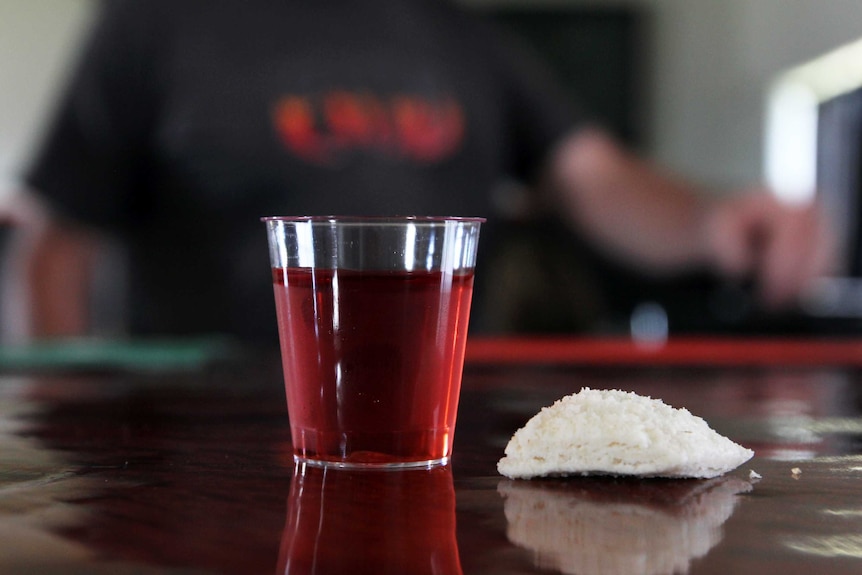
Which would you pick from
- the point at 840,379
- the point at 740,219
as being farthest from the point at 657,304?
the point at 840,379

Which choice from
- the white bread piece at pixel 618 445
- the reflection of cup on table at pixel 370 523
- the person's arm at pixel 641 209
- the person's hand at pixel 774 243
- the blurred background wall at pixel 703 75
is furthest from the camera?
the blurred background wall at pixel 703 75

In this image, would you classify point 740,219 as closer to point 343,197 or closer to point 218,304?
point 343,197

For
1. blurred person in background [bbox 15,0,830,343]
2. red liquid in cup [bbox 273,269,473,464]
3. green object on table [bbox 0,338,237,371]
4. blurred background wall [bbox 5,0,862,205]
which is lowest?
green object on table [bbox 0,338,237,371]

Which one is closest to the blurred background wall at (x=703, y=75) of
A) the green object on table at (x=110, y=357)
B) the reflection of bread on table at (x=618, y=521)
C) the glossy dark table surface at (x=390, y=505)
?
the green object on table at (x=110, y=357)

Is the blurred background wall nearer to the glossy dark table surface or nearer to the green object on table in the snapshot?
the green object on table

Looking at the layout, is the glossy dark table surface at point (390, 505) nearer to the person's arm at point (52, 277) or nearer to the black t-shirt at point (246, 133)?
the black t-shirt at point (246, 133)

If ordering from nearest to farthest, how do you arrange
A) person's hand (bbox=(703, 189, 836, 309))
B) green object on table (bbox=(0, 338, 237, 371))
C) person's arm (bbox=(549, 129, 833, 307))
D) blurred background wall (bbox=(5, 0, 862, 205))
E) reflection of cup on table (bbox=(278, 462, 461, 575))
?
reflection of cup on table (bbox=(278, 462, 461, 575)) → green object on table (bbox=(0, 338, 237, 371)) → person's hand (bbox=(703, 189, 836, 309)) → person's arm (bbox=(549, 129, 833, 307)) → blurred background wall (bbox=(5, 0, 862, 205))

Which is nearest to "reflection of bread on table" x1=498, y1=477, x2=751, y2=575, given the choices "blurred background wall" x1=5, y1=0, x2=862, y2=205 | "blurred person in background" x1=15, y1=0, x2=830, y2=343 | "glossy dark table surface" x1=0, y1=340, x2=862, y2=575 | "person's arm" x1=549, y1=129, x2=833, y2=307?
"glossy dark table surface" x1=0, y1=340, x2=862, y2=575

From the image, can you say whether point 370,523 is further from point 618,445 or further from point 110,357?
point 110,357
